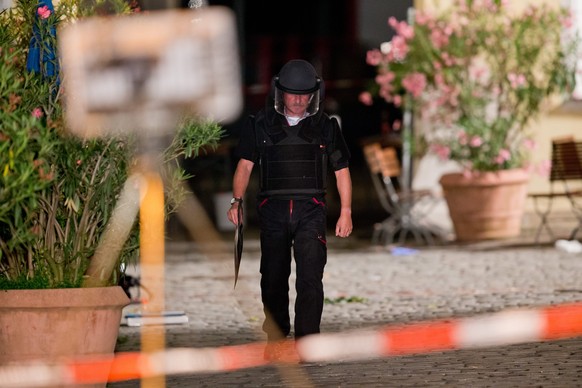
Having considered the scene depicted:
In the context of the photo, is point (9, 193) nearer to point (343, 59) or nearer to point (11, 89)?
point (11, 89)

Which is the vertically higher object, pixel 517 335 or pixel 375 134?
pixel 517 335

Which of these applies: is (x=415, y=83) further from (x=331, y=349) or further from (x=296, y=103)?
(x=296, y=103)

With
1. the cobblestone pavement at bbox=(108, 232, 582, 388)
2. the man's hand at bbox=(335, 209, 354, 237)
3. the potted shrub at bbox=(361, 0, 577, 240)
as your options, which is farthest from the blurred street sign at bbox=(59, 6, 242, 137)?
the potted shrub at bbox=(361, 0, 577, 240)

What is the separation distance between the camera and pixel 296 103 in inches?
338

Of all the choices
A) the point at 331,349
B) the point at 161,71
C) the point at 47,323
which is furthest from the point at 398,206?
the point at 161,71

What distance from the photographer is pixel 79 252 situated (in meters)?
7.44

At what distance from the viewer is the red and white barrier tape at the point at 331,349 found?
7.13 m

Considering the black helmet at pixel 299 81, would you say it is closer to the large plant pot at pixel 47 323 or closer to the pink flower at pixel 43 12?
the pink flower at pixel 43 12

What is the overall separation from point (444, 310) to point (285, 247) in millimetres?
2535

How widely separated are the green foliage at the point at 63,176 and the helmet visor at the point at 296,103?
88 cm

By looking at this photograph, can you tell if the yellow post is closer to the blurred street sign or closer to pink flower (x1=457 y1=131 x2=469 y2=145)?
the blurred street sign

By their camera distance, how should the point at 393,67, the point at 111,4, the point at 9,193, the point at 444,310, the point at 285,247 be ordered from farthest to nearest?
the point at 393,67 → the point at 444,310 → the point at 285,247 → the point at 111,4 → the point at 9,193

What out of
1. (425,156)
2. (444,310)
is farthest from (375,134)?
(444,310)

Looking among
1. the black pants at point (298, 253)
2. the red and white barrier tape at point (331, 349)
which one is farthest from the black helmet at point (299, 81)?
the red and white barrier tape at point (331, 349)
